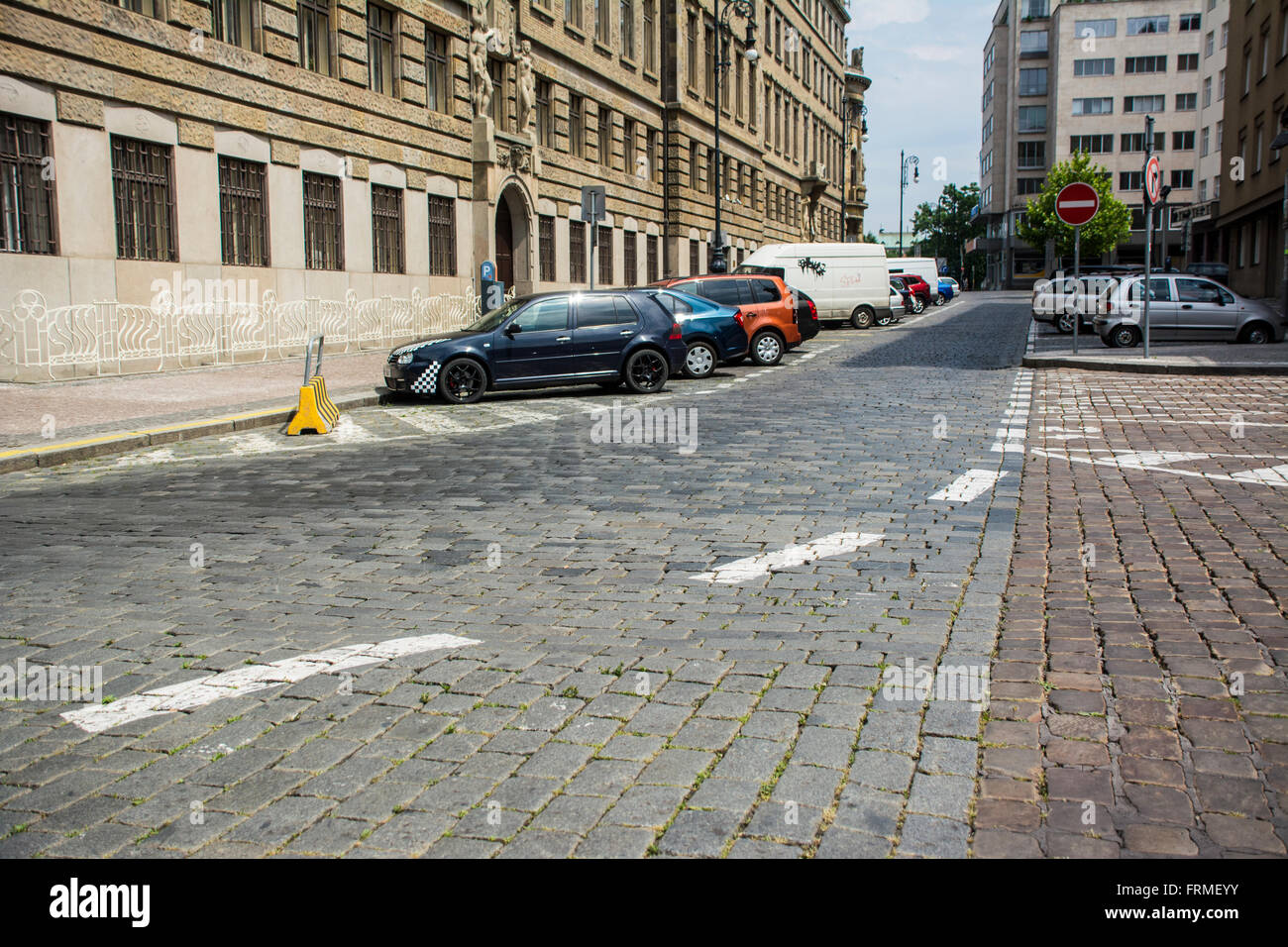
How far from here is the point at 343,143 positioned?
23.1 m

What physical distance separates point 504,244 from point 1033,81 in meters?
86.4

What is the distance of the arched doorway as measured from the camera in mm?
30500

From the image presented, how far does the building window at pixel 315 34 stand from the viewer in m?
22.1

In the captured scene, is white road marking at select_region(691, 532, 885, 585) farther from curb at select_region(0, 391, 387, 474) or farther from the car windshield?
the car windshield

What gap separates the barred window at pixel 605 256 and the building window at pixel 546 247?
13.4ft

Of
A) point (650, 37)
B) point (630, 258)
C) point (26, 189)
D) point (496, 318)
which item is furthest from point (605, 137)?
point (26, 189)

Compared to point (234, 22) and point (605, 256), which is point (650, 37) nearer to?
point (605, 256)

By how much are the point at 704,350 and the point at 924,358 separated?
5103 millimetres

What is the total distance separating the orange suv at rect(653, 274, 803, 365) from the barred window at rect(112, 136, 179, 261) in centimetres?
873

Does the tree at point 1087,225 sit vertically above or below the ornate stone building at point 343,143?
above

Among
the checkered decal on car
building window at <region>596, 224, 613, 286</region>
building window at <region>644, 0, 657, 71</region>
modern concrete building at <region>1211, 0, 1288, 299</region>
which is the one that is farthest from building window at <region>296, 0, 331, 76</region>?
modern concrete building at <region>1211, 0, 1288, 299</region>

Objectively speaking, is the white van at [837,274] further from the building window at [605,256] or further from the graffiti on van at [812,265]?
the building window at [605,256]

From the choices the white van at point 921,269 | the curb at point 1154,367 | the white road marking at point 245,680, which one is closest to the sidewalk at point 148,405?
the white road marking at point 245,680
